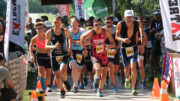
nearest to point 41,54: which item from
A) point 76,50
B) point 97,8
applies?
point 76,50

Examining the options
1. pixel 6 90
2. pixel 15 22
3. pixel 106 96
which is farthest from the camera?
pixel 106 96

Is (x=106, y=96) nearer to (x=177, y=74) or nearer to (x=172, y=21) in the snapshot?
(x=177, y=74)

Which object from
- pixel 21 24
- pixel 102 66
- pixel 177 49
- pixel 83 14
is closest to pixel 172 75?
pixel 177 49

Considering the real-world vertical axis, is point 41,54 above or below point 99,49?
below

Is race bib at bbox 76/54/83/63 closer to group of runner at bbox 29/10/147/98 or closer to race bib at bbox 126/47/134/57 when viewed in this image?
group of runner at bbox 29/10/147/98

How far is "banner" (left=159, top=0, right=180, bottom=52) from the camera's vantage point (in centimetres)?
1129

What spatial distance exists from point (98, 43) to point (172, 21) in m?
2.18

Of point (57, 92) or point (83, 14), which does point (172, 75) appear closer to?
point (57, 92)

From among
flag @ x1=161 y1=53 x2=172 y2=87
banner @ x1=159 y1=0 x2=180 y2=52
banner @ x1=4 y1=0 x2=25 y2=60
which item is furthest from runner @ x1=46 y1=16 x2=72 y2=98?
banner @ x1=159 y1=0 x2=180 y2=52

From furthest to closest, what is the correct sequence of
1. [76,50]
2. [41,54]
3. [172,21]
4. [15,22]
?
1. [76,50]
2. [41,54]
3. [172,21]
4. [15,22]

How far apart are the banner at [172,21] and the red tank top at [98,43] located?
5.91 ft

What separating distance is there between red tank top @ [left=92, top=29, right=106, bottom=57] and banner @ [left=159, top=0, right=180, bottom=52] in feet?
5.91

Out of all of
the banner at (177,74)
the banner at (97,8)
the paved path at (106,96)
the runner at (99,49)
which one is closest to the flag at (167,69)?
the banner at (177,74)

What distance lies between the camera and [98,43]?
496 inches
